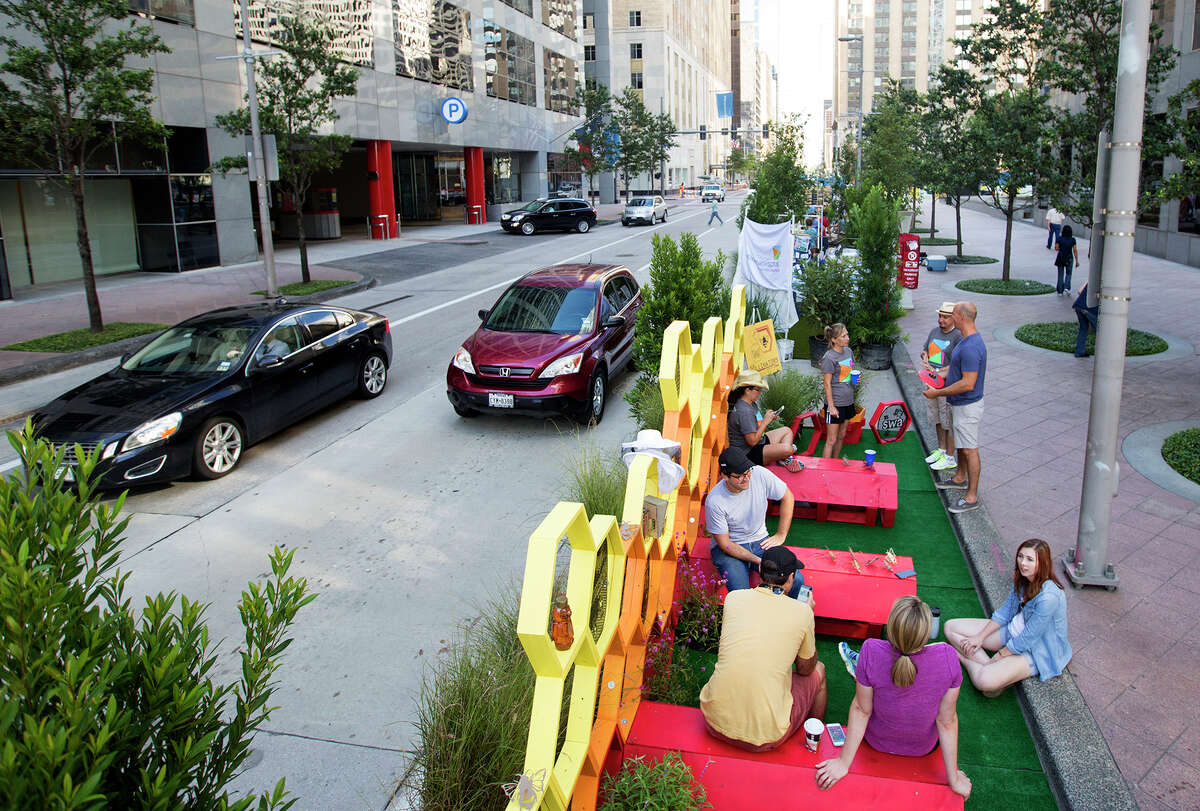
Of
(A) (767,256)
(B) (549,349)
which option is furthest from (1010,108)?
(B) (549,349)

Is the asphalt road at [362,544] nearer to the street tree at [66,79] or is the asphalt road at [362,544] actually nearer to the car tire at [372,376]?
the car tire at [372,376]

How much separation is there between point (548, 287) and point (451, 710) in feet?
27.3

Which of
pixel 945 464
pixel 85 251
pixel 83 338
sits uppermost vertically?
pixel 85 251

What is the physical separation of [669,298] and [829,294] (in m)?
4.70

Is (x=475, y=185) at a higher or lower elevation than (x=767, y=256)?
higher

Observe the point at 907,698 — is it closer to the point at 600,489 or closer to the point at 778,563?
the point at 778,563

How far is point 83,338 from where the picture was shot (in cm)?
1617

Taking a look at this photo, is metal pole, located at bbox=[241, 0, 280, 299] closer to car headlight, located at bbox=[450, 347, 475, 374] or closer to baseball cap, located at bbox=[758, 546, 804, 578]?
car headlight, located at bbox=[450, 347, 475, 374]

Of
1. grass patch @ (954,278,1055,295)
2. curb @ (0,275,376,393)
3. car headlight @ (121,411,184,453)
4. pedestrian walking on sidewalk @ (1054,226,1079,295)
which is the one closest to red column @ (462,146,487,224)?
grass patch @ (954,278,1055,295)

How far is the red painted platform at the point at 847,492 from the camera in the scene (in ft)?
25.7

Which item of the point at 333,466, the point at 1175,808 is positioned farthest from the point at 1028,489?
the point at 333,466

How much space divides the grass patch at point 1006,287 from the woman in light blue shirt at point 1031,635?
55.1ft

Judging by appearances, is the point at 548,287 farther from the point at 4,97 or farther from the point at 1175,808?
the point at 4,97

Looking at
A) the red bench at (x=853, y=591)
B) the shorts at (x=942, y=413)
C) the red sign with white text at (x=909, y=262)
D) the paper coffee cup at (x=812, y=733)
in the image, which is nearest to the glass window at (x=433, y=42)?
the red sign with white text at (x=909, y=262)
